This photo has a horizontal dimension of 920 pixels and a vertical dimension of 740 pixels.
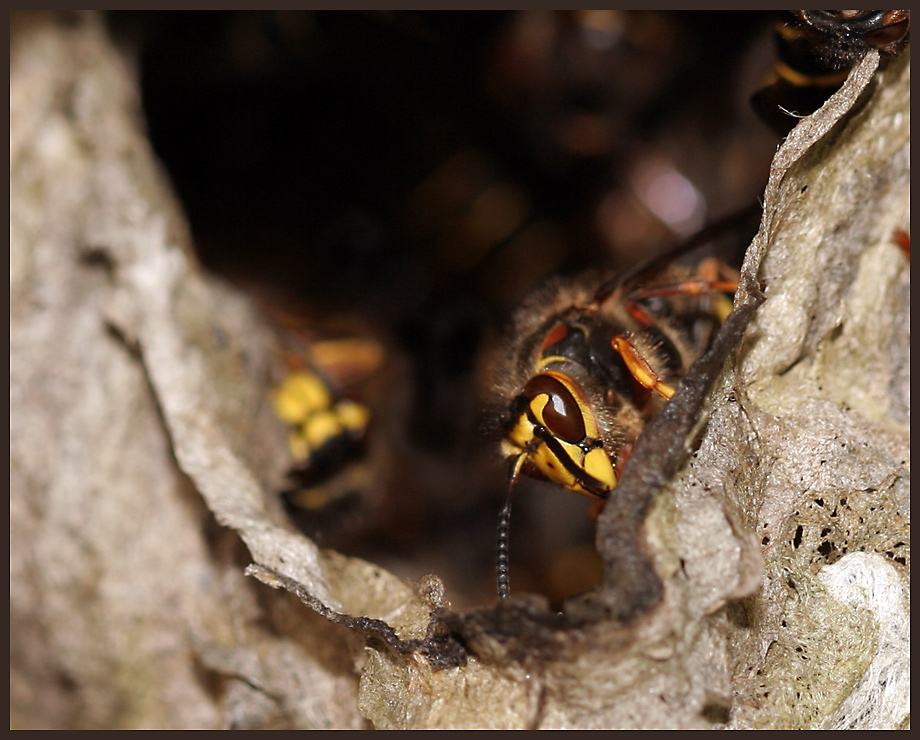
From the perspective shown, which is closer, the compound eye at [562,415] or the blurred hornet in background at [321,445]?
the compound eye at [562,415]

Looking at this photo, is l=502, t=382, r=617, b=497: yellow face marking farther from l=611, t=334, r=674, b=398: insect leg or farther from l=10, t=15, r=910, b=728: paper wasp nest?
l=10, t=15, r=910, b=728: paper wasp nest

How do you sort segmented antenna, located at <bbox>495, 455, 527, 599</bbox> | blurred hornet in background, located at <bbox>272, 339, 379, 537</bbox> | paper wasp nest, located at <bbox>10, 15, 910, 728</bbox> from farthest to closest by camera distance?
blurred hornet in background, located at <bbox>272, 339, 379, 537</bbox>, segmented antenna, located at <bbox>495, 455, 527, 599</bbox>, paper wasp nest, located at <bbox>10, 15, 910, 728</bbox>

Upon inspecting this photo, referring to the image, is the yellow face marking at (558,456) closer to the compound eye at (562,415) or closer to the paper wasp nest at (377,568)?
the compound eye at (562,415)

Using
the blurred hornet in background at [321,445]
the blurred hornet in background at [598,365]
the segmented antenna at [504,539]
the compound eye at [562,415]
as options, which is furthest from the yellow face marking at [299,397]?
the compound eye at [562,415]

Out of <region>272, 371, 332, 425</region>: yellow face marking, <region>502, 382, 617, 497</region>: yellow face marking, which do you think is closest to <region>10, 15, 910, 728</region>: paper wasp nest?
<region>272, 371, 332, 425</region>: yellow face marking

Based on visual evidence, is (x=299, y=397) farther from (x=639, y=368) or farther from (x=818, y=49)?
(x=818, y=49)

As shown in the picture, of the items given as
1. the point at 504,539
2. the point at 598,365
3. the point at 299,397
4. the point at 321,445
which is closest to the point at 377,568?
the point at 504,539

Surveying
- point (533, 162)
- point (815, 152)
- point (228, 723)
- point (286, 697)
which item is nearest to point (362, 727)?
point (286, 697)

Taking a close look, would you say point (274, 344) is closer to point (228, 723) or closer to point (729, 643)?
point (228, 723)
